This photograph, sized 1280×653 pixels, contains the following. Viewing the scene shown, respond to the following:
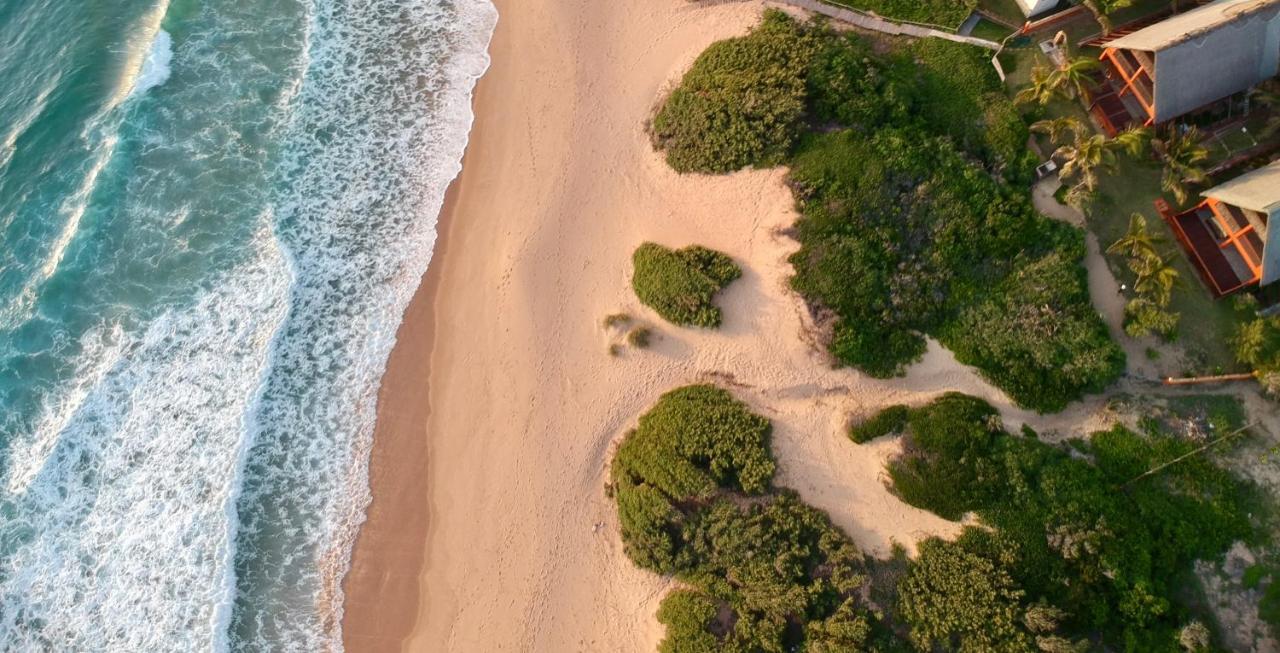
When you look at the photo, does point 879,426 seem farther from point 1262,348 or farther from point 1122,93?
point 1122,93

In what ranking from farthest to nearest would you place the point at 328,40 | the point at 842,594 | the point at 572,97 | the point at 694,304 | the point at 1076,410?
the point at 328,40 → the point at 572,97 → the point at 694,304 → the point at 1076,410 → the point at 842,594

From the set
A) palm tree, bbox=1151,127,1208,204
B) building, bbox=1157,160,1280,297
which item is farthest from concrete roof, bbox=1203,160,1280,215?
palm tree, bbox=1151,127,1208,204

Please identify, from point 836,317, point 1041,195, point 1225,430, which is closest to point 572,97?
point 836,317

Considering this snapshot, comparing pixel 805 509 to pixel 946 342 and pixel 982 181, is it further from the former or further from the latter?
pixel 982 181

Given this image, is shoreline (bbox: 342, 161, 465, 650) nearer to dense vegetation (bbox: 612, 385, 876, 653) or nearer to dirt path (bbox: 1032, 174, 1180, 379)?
dense vegetation (bbox: 612, 385, 876, 653)

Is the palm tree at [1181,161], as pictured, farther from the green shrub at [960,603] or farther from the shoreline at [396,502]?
the shoreline at [396,502]

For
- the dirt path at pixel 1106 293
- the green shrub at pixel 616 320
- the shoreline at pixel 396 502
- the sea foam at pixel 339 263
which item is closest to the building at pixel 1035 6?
the dirt path at pixel 1106 293

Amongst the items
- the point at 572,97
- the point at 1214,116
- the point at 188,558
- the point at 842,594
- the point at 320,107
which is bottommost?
the point at 188,558
